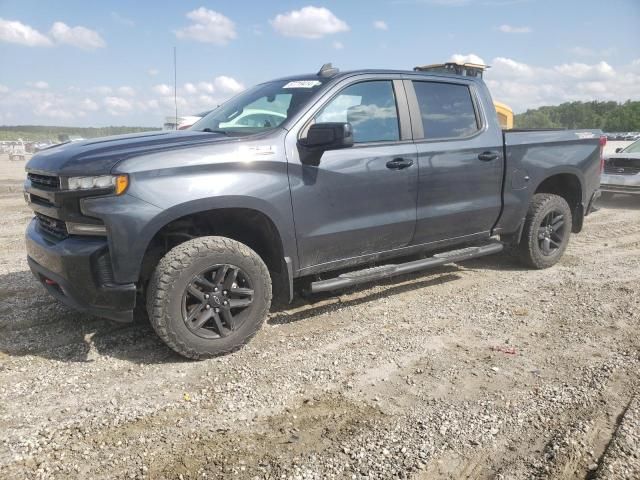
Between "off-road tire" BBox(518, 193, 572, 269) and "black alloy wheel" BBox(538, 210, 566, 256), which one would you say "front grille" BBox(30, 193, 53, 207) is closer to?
"off-road tire" BBox(518, 193, 572, 269)

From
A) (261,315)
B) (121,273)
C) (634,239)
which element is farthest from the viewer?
(634,239)

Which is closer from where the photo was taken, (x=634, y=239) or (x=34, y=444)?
(x=34, y=444)

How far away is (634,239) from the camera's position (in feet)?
23.5

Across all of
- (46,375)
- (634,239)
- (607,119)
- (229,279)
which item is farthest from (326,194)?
(607,119)

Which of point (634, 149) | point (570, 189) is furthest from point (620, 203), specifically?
point (570, 189)

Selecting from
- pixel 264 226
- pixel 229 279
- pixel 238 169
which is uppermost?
pixel 238 169

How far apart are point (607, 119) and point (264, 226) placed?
111 m

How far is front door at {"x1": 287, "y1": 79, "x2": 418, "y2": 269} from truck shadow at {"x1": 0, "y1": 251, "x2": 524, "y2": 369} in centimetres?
70

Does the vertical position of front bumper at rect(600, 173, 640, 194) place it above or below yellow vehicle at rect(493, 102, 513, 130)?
below

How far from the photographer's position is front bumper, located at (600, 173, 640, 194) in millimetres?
10031

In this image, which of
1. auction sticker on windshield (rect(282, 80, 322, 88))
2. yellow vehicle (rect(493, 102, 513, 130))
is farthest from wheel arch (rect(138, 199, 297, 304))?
yellow vehicle (rect(493, 102, 513, 130))

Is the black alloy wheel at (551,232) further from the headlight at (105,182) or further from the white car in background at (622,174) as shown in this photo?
the white car in background at (622,174)

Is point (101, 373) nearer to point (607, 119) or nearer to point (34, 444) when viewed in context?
point (34, 444)

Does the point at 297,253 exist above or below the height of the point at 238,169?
below
